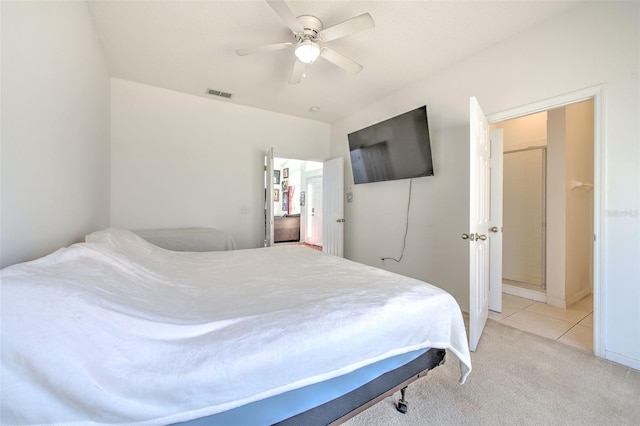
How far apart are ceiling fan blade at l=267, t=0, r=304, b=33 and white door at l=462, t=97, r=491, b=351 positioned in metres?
1.49

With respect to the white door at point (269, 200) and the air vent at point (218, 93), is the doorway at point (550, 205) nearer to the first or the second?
the white door at point (269, 200)

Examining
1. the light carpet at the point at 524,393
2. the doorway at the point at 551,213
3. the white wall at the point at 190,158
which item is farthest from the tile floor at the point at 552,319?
the white wall at the point at 190,158

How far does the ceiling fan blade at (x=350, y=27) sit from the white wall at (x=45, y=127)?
1.62 m

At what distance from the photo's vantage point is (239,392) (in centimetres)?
80

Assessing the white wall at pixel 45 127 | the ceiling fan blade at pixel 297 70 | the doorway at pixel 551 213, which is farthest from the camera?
the doorway at pixel 551 213

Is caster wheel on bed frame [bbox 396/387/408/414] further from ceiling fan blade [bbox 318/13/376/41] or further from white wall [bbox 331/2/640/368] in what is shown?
ceiling fan blade [bbox 318/13/376/41]

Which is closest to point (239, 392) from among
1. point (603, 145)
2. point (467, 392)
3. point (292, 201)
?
point (467, 392)

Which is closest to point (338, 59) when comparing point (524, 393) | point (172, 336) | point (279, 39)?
point (279, 39)

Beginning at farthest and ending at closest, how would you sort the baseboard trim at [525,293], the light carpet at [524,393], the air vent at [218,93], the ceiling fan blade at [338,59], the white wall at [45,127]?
the air vent at [218,93] → the baseboard trim at [525,293] → the ceiling fan blade at [338,59] → the light carpet at [524,393] → the white wall at [45,127]

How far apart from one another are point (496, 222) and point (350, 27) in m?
2.56

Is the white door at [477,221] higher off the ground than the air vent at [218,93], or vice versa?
the air vent at [218,93]

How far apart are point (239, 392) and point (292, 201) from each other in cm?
755

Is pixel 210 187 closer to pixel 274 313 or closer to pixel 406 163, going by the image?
pixel 406 163

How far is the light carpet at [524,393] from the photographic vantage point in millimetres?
1353
